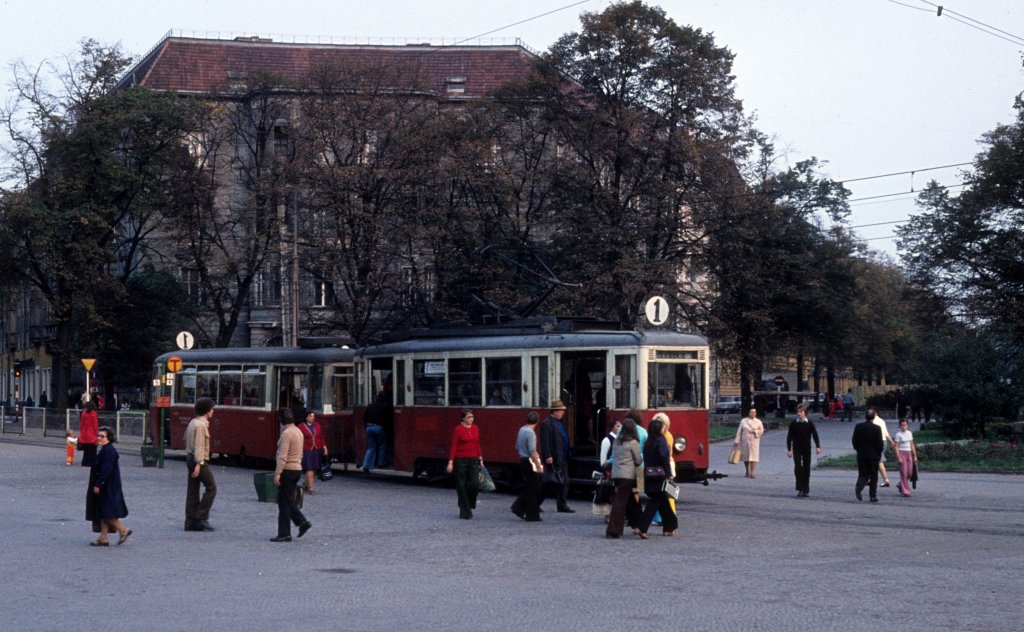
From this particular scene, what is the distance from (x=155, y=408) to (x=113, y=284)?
1793 cm

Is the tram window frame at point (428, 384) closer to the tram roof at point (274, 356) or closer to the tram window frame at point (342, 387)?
the tram window frame at point (342, 387)

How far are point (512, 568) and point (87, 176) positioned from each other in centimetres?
4258

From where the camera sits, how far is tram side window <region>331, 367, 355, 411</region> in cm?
2964

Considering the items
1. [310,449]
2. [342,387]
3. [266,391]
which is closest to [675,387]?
[310,449]

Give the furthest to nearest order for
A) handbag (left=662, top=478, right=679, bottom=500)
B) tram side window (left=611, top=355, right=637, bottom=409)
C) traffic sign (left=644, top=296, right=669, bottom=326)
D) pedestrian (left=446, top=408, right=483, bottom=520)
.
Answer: traffic sign (left=644, top=296, right=669, bottom=326)
tram side window (left=611, top=355, right=637, bottom=409)
pedestrian (left=446, top=408, right=483, bottom=520)
handbag (left=662, top=478, right=679, bottom=500)

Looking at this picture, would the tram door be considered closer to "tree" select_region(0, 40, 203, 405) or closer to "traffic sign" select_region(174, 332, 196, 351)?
"traffic sign" select_region(174, 332, 196, 351)

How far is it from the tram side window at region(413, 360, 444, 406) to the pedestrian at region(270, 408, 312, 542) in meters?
9.27

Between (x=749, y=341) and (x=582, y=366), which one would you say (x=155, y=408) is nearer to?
(x=582, y=366)

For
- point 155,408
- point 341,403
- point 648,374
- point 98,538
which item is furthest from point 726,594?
point 155,408

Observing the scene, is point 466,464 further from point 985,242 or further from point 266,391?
point 985,242

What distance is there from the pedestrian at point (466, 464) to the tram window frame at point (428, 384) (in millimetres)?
5847

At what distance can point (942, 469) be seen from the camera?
2994 cm

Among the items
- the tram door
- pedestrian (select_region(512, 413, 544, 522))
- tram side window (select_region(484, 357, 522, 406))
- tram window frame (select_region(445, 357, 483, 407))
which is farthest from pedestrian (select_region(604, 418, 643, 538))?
tram window frame (select_region(445, 357, 483, 407))

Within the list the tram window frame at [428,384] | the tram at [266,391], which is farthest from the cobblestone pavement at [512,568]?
the tram at [266,391]
